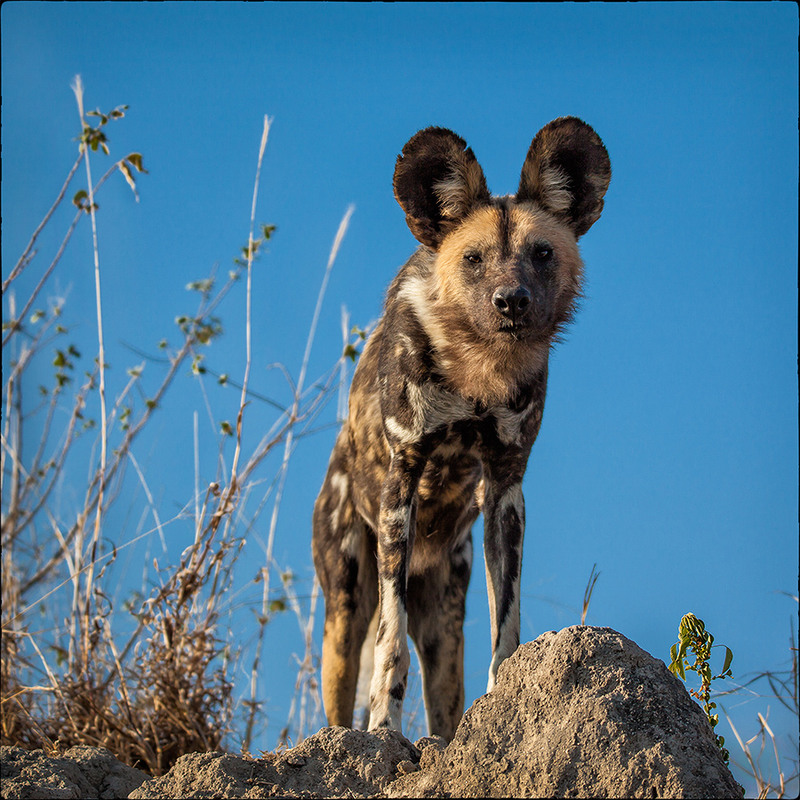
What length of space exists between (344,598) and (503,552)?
105 cm

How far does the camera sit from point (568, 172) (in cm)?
387

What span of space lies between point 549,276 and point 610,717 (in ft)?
6.28

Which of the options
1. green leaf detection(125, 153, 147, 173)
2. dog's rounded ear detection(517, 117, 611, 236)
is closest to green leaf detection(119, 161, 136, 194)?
green leaf detection(125, 153, 147, 173)

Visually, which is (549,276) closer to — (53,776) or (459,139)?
(459,139)

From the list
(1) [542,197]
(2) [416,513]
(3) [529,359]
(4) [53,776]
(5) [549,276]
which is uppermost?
(1) [542,197]

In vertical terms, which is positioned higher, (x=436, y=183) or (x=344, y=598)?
(x=436, y=183)

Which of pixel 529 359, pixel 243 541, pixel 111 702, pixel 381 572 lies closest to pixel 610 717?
pixel 381 572

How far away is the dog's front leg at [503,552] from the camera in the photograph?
3607mm

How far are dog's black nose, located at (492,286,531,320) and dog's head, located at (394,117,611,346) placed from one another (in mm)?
43

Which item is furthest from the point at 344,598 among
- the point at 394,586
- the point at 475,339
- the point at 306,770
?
the point at 306,770

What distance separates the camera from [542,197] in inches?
153

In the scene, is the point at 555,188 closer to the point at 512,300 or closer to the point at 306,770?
the point at 512,300

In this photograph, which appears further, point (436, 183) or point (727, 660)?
point (436, 183)

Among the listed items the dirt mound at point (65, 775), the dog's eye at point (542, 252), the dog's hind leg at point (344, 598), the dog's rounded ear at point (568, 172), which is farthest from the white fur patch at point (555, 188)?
the dirt mound at point (65, 775)
